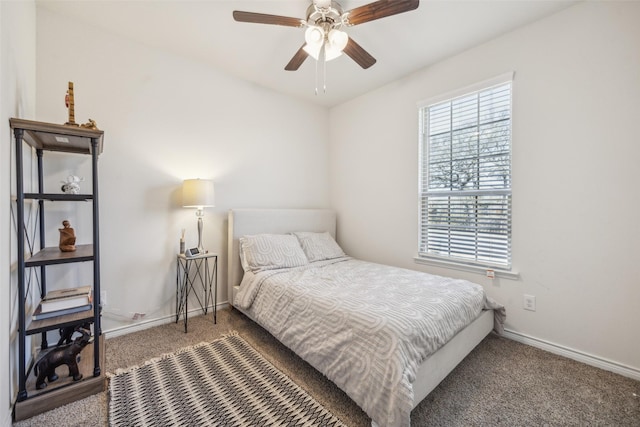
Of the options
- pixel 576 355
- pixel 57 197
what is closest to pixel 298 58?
pixel 57 197

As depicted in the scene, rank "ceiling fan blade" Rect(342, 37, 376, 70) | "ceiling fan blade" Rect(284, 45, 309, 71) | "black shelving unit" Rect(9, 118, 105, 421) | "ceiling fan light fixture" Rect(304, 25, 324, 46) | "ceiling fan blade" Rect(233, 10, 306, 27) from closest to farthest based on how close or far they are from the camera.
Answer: "black shelving unit" Rect(9, 118, 105, 421) < "ceiling fan blade" Rect(233, 10, 306, 27) < "ceiling fan light fixture" Rect(304, 25, 324, 46) < "ceiling fan blade" Rect(342, 37, 376, 70) < "ceiling fan blade" Rect(284, 45, 309, 71)

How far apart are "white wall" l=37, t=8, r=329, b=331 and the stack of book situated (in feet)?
1.88

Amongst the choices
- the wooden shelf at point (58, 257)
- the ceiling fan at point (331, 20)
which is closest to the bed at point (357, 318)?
the wooden shelf at point (58, 257)

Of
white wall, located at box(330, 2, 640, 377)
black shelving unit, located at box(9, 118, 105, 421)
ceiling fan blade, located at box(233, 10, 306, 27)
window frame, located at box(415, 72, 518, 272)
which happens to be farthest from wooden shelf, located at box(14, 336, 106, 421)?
white wall, located at box(330, 2, 640, 377)

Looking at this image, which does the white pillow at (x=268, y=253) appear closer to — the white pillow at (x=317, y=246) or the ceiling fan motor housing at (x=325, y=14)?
the white pillow at (x=317, y=246)

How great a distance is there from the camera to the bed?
1337 mm

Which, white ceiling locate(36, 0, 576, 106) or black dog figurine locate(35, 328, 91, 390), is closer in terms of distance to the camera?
→ black dog figurine locate(35, 328, 91, 390)

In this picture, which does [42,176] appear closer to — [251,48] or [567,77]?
[251,48]

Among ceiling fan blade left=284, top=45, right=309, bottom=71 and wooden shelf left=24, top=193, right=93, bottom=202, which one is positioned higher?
ceiling fan blade left=284, top=45, right=309, bottom=71

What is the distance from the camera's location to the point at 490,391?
1.68 m

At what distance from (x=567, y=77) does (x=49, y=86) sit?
13.1ft

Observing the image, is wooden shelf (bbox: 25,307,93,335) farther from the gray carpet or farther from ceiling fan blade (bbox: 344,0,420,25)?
ceiling fan blade (bbox: 344,0,420,25)

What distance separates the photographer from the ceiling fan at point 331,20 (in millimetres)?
Result: 1608

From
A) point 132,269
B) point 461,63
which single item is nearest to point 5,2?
point 132,269
